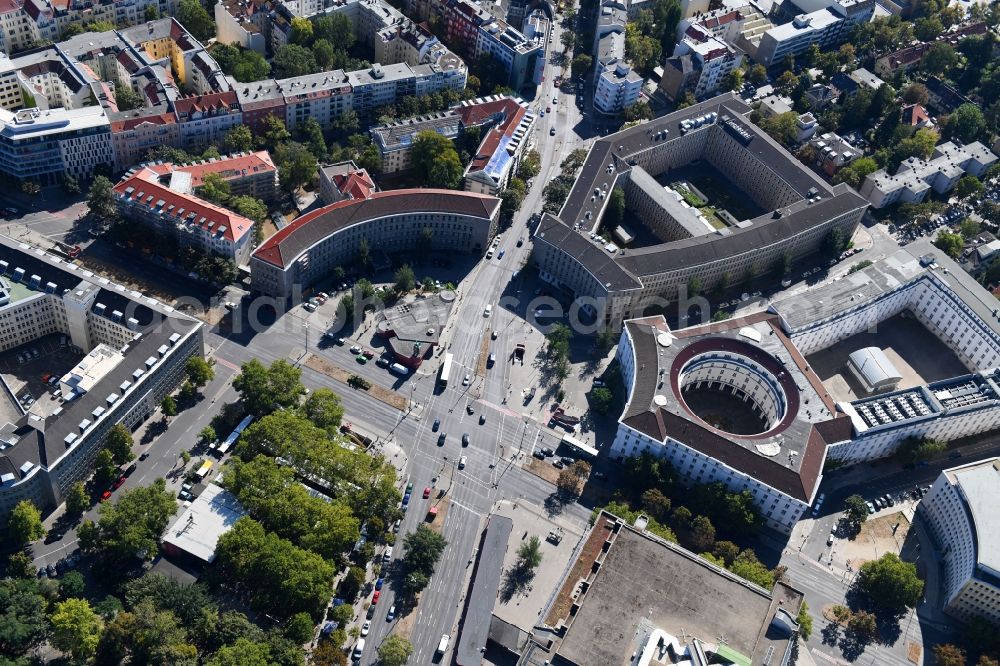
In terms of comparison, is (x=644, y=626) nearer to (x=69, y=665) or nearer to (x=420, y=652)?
(x=420, y=652)

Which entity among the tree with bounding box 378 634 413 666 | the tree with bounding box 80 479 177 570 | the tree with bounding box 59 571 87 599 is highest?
the tree with bounding box 80 479 177 570

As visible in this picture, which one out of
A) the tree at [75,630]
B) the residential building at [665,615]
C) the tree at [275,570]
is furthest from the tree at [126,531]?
the residential building at [665,615]

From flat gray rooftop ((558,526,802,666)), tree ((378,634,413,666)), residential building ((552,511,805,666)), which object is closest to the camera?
residential building ((552,511,805,666))

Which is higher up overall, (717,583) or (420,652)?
(717,583)

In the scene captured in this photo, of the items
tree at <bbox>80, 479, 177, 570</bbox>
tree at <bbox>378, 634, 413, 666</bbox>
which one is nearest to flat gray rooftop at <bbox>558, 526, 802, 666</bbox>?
tree at <bbox>378, 634, 413, 666</bbox>

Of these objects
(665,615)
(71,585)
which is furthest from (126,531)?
(665,615)

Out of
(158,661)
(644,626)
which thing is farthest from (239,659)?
(644,626)

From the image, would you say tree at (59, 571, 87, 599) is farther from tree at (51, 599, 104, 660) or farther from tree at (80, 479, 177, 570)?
tree at (80, 479, 177, 570)

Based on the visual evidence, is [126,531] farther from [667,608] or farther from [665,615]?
[667,608]
